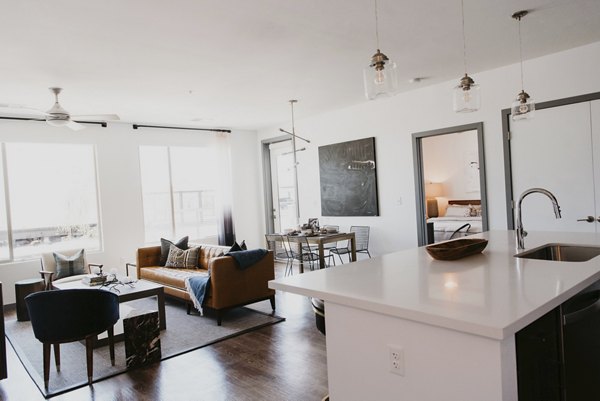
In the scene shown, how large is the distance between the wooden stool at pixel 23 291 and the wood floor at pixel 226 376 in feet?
4.28

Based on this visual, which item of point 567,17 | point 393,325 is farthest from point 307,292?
point 567,17

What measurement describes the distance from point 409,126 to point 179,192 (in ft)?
14.0

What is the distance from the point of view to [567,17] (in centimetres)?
343

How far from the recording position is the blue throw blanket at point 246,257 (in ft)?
14.6

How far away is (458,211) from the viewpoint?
330 inches

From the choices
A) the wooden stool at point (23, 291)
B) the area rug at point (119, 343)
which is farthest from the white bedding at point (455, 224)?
the wooden stool at point (23, 291)

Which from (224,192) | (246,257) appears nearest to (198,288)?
(246,257)

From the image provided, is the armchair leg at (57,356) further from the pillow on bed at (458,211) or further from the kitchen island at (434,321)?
the pillow on bed at (458,211)

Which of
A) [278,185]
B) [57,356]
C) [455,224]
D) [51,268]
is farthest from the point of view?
[278,185]

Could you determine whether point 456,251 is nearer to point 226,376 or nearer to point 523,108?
point 523,108

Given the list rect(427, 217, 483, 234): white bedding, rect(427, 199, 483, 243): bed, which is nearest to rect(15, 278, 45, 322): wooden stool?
rect(427, 199, 483, 243): bed

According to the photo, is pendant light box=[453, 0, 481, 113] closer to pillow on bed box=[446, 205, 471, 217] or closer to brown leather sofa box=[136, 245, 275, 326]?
brown leather sofa box=[136, 245, 275, 326]

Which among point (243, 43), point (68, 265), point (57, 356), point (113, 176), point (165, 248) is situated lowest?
point (57, 356)

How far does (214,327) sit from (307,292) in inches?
110
